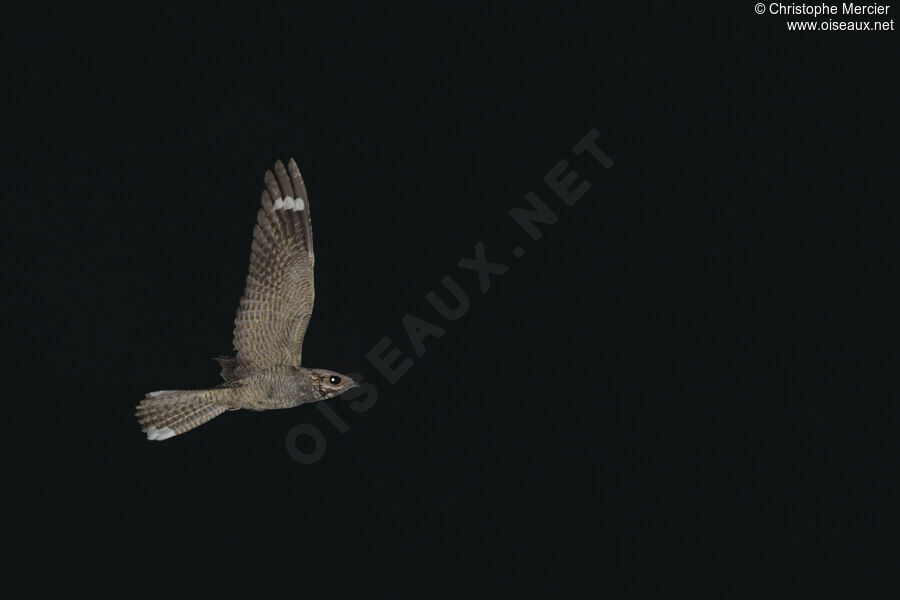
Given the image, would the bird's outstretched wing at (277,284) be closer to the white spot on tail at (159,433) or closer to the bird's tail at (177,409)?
the bird's tail at (177,409)

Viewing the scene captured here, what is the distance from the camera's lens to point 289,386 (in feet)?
19.8

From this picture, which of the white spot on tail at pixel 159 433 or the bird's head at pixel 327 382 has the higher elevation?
the white spot on tail at pixel 159 433

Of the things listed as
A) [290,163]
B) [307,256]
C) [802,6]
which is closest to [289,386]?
[307,256]

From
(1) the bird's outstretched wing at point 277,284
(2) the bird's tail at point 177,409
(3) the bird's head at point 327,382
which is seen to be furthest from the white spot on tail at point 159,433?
(3) the bird's head at point 327,382

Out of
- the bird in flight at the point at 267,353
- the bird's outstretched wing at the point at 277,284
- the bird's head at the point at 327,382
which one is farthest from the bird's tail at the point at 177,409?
the bird's head at the point at 327,382

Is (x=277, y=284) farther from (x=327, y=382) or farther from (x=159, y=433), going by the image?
(x=159, y=433)

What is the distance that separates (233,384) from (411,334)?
135cm

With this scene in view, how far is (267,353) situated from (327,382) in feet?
1.32

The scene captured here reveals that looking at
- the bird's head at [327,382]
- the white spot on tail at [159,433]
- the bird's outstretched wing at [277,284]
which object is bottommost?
the bird's head at [327,382]

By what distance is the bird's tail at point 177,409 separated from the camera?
605 cm

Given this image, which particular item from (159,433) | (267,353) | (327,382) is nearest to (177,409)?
(159,433)

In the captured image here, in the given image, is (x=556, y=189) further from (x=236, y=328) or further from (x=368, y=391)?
(x=236, y=328)

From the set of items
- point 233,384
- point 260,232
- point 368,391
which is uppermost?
point 260,232

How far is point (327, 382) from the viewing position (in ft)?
19.8
